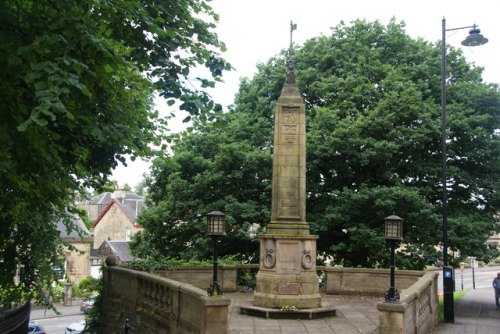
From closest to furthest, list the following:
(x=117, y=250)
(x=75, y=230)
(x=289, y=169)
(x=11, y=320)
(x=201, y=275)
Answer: (x=11, y=320)
(x=289, y=169)
(x=75, y=230)
(x=201, y=275)
(x=117, y=250)

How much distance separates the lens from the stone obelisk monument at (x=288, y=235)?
39.5ft

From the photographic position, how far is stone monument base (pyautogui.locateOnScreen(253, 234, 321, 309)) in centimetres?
1198

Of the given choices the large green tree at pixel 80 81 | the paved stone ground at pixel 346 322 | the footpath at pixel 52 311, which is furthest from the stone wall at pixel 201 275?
the footpath at pixel 52 311

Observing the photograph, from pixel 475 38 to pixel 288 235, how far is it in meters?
7.77

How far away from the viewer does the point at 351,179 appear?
21.0 meters

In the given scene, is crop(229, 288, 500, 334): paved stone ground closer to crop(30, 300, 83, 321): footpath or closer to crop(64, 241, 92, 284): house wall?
crop(30, 300, 83, 321): footpath

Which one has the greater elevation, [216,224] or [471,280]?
[216,224]

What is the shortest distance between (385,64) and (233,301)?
12.5m

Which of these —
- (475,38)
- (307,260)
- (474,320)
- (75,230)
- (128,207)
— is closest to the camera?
(307,260)

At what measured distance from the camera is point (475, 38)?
14.4 m

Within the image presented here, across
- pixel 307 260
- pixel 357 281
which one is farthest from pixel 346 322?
pixel 357 281

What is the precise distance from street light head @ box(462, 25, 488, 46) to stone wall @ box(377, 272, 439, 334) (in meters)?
6.56

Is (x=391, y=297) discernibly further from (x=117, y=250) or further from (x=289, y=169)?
(x=117, y=250)

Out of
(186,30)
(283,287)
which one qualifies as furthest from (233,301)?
(186,30)
